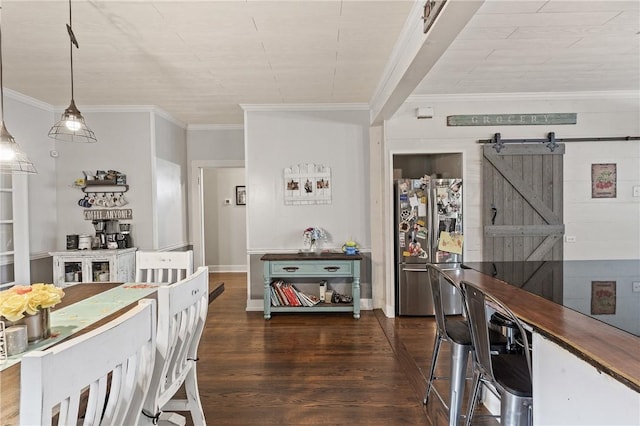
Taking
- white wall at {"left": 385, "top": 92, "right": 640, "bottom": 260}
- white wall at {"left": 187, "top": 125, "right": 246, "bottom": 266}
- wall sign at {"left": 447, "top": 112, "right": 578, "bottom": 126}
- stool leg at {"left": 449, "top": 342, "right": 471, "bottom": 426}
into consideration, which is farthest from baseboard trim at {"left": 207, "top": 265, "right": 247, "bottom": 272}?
stool leg at {"left": 449, "top": 342, "right": 471, "bottom": 426}

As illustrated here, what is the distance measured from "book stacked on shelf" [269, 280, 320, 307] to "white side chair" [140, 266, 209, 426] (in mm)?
2267

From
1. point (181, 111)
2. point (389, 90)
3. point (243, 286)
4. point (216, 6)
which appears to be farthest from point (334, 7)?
point (243, 286)

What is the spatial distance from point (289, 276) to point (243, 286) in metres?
2.07

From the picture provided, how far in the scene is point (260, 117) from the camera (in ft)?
15.0

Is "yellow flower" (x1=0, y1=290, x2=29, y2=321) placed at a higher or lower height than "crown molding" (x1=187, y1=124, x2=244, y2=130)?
lower

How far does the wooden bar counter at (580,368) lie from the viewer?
1.00m

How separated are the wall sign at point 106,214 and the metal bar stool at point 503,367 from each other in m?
4.27

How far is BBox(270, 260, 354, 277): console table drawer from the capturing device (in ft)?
13.9

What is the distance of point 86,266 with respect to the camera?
4.08 meters

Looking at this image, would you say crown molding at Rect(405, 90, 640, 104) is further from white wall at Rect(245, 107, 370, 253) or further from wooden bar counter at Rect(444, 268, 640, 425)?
wooden bar counter at Rect(444, 268, 640, 425)

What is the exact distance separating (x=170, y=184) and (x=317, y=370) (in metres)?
3.50

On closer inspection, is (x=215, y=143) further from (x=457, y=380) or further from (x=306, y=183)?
(x=457, y=380)

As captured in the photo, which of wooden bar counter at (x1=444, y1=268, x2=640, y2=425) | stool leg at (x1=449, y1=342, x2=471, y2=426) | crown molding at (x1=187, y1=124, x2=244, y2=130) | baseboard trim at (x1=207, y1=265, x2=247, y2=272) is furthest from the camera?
baseboard trim at (x1=207, y1=265, x2=247, y2=272)

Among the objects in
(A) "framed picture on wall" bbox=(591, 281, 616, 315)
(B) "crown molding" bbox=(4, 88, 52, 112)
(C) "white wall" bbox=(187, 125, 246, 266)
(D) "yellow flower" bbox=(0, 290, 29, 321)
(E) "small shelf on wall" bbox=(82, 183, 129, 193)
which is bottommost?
(A) "framed picture on wall" bbox=(591, 281, 616, 315)
